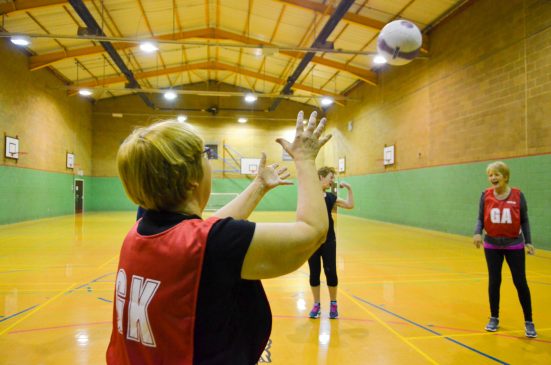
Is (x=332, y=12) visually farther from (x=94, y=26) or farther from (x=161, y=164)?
(x=161, y=164)

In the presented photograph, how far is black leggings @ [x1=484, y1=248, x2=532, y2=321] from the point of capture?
3568 mm

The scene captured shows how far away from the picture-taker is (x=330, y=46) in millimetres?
12234

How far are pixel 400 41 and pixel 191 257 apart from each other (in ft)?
22.5

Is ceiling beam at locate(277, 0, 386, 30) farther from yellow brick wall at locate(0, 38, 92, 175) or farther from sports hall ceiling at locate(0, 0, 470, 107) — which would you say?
yellow brick wall at locate(0, 38, 92, 175)

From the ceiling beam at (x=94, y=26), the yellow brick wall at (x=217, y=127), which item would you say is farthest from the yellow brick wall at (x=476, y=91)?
the ceiling beam at (x=94, y=26)

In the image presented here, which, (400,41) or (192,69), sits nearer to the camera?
(400,41)

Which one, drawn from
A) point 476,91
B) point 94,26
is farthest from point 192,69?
point 476,91

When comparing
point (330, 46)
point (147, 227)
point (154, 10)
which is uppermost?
point (154, 10)

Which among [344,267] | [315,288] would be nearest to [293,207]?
[344,267]

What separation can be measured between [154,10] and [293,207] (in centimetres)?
1460

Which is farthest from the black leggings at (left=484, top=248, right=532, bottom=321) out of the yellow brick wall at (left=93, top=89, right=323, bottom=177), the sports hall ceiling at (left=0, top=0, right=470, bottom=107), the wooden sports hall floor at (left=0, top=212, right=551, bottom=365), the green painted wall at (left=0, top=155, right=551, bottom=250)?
the yellow brick wall at (left=93, top=89, right=323, bottom=177)

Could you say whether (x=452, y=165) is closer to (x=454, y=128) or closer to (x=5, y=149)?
(x=454, y=128)

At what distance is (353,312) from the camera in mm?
4301

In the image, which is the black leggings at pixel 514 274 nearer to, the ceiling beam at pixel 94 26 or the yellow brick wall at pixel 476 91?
the yellow brick wall at pixel 476 91
